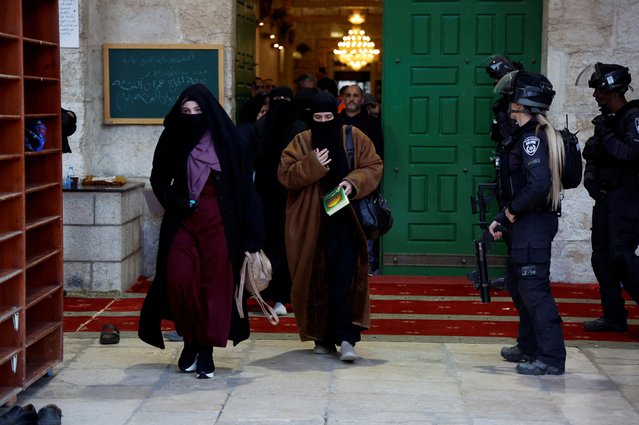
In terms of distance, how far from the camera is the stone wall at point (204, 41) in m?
10.6

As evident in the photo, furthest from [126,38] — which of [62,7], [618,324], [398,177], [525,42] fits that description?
[618,324]

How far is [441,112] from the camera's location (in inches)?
434

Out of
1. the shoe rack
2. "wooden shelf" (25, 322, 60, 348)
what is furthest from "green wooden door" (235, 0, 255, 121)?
"wooden shelf" (25, 322, 60, 348)

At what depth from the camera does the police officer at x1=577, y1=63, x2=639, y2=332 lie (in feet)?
27.2

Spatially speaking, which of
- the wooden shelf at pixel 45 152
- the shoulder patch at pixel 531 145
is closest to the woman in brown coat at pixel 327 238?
the shoulder patch at pixel 531 145

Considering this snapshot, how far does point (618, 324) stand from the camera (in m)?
8.77

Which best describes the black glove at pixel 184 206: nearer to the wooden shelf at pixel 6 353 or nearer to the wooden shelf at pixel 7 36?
the wooden shelf at pixel 6 353

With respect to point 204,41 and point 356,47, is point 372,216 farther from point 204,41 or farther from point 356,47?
point 356,47

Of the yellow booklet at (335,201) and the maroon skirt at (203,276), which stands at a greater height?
the yellow booklet at (335,201)

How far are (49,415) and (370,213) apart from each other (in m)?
2.64

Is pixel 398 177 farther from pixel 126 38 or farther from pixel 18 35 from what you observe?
pixel 18 35

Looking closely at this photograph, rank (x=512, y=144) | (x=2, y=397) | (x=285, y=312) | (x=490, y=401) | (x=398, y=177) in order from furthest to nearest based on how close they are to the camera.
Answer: (x=398, y=177) → (x=285, y=312) → (x=512, y=144) → (x=490, y=401) → (x=2, y=397)

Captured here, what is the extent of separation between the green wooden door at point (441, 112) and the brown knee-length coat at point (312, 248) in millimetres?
3364

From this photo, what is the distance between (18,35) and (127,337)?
2937mm
